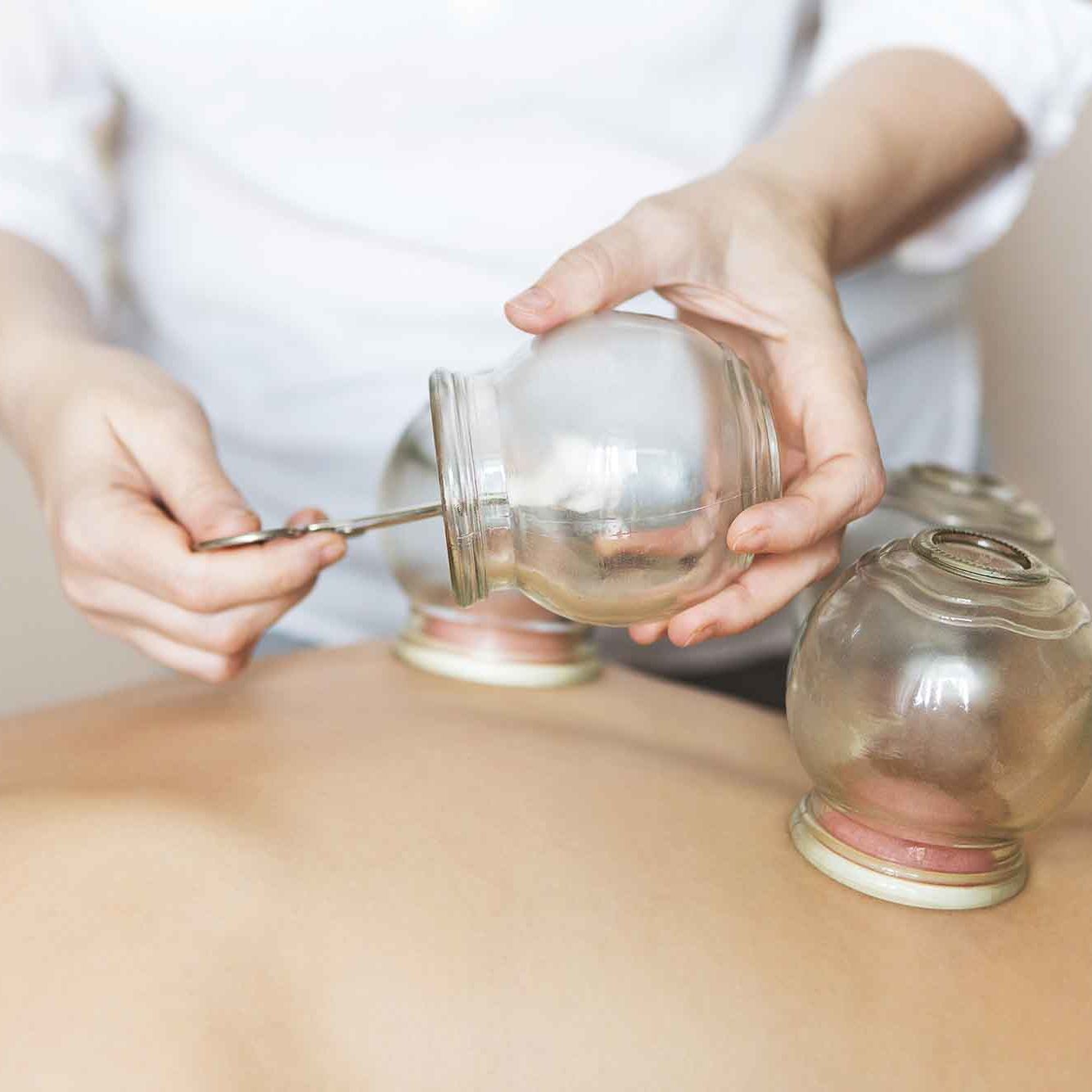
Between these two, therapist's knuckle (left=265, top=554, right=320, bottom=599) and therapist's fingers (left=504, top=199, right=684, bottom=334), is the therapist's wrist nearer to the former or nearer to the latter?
therapist's fingers (left=504, top=199, right=684, bottom=334)

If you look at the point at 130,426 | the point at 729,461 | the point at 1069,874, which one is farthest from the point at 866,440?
Answer: the point at 130,426

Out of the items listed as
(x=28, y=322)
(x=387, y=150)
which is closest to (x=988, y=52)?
(x=387, y=150)

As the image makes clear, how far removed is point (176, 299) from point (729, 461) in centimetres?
53

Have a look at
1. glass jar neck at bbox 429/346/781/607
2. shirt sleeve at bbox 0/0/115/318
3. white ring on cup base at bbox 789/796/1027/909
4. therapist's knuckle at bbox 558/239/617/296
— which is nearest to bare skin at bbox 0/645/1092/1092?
white ring on cup base at bbox 789/796/1027/909

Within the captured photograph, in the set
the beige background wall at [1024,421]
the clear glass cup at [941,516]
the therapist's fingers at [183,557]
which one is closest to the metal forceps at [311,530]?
the therapist's fingers at [183,557]

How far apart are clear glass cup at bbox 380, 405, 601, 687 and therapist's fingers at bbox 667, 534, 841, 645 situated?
177mm

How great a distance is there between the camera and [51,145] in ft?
2.78

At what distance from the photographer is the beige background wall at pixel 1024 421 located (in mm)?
1325

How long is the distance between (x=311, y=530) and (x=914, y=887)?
29 centimetres

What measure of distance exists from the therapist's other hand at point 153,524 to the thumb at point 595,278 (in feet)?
0.49

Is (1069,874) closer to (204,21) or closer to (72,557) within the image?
(72,557)

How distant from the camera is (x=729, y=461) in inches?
Result: 19.6

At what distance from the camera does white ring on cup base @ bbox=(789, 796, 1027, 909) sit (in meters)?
0.51

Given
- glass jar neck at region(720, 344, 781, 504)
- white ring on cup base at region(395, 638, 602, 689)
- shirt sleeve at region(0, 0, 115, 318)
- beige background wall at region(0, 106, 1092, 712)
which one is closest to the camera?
glass jar neck at region(720, 344, 781, 504)
